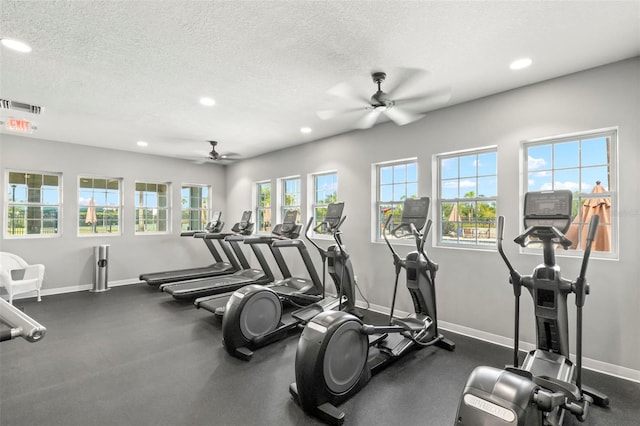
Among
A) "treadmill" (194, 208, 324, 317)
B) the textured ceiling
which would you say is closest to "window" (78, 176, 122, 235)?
the textured ceiling

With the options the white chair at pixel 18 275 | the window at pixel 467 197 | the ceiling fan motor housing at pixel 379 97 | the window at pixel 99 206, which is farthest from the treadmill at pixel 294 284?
the window at pixel 99 206

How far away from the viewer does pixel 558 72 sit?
3082mm

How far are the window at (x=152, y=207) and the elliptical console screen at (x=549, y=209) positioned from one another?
285 inches

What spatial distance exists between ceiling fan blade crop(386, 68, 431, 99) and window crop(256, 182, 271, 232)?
14.2ft

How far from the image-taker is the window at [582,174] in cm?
301

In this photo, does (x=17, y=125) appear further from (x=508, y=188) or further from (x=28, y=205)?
(x=508, y=188)

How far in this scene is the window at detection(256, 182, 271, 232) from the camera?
281 inches

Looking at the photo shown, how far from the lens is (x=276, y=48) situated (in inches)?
105

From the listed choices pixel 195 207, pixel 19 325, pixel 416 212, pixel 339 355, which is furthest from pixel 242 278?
pixel 19 325

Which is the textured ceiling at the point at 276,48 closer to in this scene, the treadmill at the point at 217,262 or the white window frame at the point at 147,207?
the treadmill at the point at 217,262

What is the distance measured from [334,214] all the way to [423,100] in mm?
1844

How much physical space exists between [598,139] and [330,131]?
137 inches

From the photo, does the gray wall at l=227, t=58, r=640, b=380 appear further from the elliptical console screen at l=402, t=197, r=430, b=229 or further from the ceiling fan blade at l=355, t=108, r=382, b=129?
the ceiling fan blade at l=355, t=108, r=382, b=129

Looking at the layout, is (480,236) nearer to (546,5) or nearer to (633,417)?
(633,417)
